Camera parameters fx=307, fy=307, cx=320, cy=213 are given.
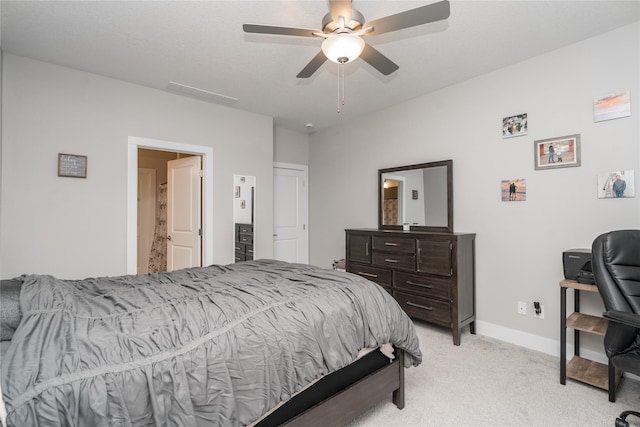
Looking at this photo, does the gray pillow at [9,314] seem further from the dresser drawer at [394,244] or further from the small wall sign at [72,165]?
the dresser drawer at [394,244]

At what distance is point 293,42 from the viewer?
2.60 meters

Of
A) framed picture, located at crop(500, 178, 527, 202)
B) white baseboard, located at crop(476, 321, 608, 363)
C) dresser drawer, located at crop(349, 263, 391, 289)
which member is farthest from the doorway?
framed picture, located at crop(500, 178, 527, 202)

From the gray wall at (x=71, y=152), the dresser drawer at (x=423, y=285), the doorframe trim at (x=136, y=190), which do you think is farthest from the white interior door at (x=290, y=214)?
the dresser drawer at (x=423, y=285)

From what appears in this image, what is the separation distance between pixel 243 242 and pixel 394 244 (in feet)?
6.68

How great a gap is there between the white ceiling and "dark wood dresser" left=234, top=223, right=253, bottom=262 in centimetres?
175

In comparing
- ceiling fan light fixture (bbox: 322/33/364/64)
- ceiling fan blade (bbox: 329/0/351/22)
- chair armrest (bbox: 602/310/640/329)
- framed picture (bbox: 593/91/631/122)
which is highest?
ceiling fan blade (bbox: 329/0/351/22)

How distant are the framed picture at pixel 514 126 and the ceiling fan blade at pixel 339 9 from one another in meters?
2.11

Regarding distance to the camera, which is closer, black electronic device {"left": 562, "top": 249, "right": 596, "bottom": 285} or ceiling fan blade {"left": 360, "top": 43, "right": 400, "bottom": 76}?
ceiling fan blade {"left": 360, "top": 43, "right": 400, "bottom": 76}

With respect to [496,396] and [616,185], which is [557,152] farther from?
[496,396]

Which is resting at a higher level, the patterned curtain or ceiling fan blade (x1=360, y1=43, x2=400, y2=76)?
ceiling fan blade (x1=360, y1=43, x2=400, y2=76)

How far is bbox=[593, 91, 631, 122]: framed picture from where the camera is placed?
94.1 inches

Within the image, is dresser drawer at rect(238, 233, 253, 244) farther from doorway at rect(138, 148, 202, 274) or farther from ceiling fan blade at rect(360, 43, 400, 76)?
ceiling fan blade at rect(360, 43, 400, 76)

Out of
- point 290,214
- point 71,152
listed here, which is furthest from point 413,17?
point 290,214

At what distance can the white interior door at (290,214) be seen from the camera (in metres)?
5.07
